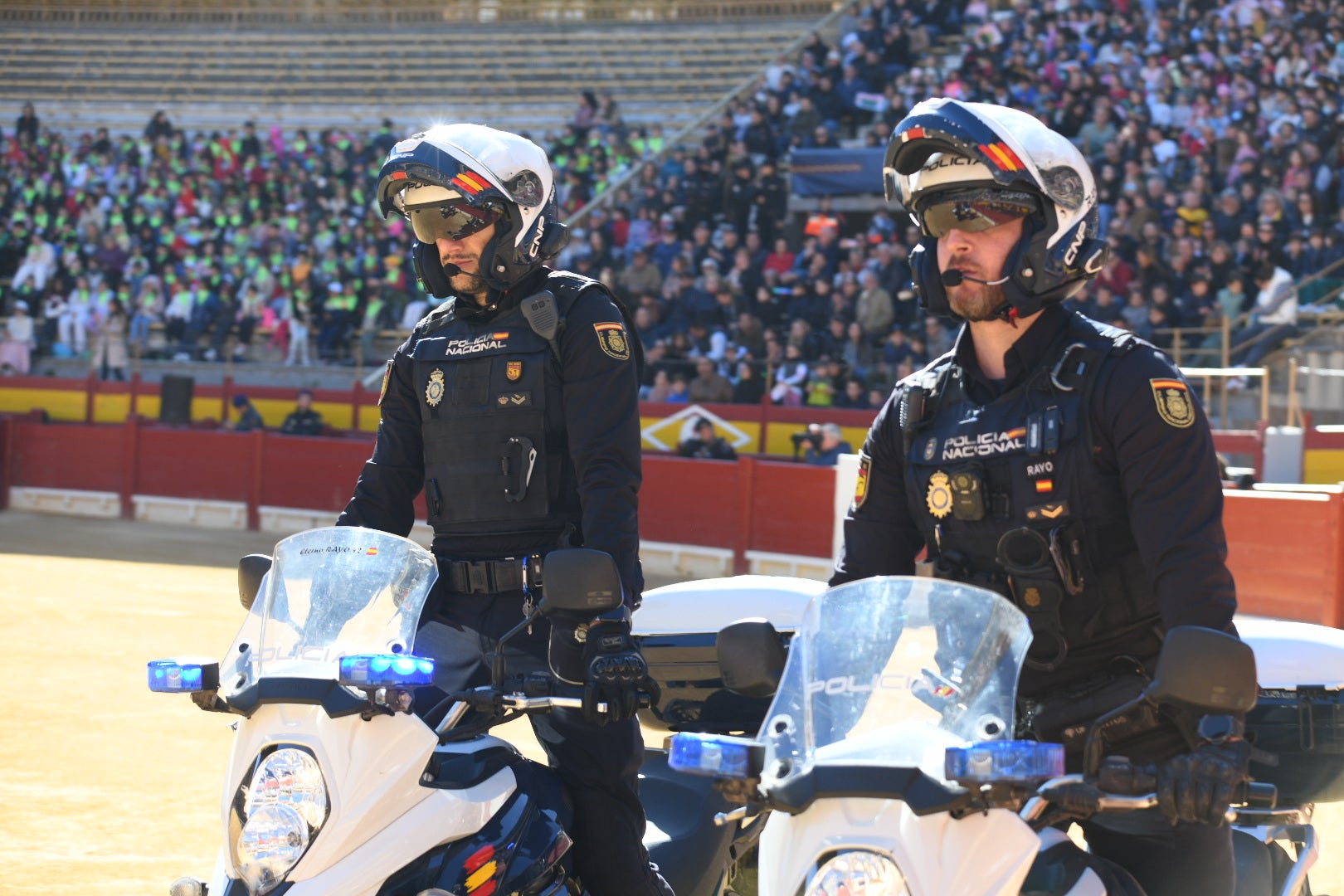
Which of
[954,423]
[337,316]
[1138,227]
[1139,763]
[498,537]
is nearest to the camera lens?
[1139,763]

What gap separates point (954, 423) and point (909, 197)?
0.45 m

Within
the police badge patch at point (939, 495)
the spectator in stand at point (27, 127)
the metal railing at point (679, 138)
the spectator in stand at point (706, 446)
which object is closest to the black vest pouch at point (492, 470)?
the police badge patch at point (939, 495)

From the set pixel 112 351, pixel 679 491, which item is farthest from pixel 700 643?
pixel 112 351

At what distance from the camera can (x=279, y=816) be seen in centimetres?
262

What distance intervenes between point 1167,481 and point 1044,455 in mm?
233

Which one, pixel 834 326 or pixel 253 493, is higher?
pixel 834 326

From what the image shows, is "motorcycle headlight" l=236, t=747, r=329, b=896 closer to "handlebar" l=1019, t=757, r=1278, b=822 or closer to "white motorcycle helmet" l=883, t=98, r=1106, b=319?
"handlebar" l=1019, t=757, r=1278, b=822

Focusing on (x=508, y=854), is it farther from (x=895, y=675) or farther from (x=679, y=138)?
(x=679, y=138)

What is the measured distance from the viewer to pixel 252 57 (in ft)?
102

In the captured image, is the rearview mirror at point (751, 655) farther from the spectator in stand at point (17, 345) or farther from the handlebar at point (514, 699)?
the spectator in stand at point (17, 345)

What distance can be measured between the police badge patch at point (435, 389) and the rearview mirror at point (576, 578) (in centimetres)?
94

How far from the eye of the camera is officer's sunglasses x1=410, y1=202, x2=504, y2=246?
3.68m

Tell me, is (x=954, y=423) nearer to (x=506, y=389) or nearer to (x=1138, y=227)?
(x=506, y=389)

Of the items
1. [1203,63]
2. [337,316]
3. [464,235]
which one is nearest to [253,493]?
[337,316]
